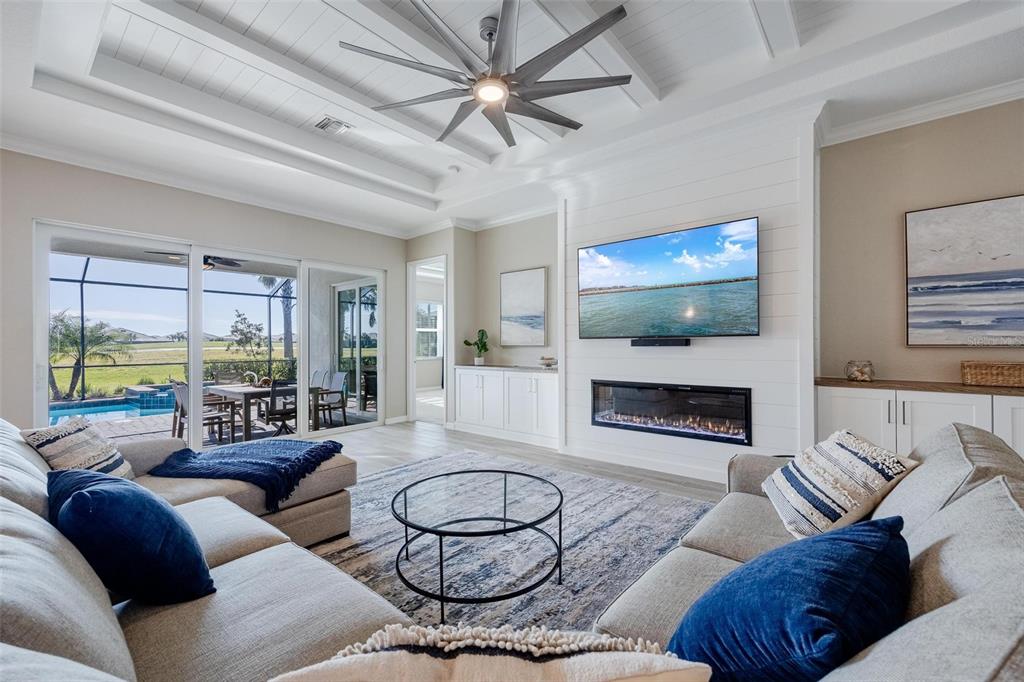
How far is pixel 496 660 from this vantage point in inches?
22.3

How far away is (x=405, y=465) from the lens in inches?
162

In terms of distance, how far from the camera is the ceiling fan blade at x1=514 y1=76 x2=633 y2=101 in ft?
8.10

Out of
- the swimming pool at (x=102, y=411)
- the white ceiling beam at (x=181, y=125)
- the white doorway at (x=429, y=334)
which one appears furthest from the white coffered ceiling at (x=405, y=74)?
the white doorway at (x=429, y=334)

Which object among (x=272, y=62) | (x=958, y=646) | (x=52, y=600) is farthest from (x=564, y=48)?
(x=52, y=600)

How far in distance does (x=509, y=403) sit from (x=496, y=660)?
4750mm

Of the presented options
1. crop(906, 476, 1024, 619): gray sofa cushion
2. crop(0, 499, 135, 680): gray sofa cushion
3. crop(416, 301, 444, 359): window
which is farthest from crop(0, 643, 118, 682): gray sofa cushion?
crop(416, 301, 444, 359): window

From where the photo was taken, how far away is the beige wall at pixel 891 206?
2.99 m

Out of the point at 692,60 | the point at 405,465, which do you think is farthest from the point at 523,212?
the point at 405,465

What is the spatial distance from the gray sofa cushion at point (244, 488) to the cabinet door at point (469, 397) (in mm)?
3052

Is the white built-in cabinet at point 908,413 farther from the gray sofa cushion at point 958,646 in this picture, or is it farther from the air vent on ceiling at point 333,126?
the air vent on ceiling at point 333,126

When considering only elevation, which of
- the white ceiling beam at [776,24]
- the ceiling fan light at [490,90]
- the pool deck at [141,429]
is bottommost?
the pool deck at [141,429]

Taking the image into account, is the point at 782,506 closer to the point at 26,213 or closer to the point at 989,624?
the point at 989,624

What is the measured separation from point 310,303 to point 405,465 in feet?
8.51

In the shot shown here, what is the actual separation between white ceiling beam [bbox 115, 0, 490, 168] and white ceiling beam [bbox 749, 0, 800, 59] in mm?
2530
